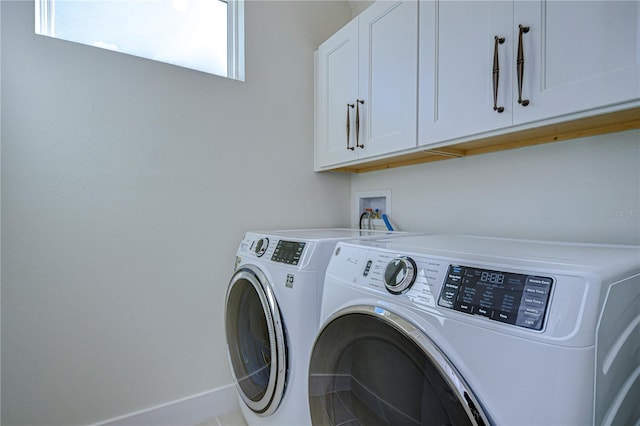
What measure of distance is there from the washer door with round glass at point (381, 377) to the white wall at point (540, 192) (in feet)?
2.88

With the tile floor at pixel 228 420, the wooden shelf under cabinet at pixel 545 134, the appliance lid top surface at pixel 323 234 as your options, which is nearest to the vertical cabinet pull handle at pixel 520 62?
the wooden shelf under cabinet at pixel 545 134

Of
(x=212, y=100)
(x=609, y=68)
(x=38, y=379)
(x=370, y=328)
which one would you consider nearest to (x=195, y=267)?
(x=38, y=379)

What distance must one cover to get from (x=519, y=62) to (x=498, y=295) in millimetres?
794

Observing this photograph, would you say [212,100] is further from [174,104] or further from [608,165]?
[608,165]

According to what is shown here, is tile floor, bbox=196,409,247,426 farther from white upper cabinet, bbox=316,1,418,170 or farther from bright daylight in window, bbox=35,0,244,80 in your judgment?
bright daylight in window, bbox=35,0,244,80

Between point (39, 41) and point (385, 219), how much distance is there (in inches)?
69.0

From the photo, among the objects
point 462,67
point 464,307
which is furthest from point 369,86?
point 464,307

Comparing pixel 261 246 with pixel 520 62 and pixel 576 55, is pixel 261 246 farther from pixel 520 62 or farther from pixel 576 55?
pixel 576 55

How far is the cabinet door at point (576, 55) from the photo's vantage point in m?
0.83

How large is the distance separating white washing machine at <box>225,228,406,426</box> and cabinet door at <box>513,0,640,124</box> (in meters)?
0.78

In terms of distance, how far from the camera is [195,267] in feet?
5.46

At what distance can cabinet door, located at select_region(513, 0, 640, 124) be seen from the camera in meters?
0.83

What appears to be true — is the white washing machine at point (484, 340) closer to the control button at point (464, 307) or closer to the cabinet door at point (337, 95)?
the control button at point (464, 307)

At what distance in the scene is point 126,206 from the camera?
58.6 inches
